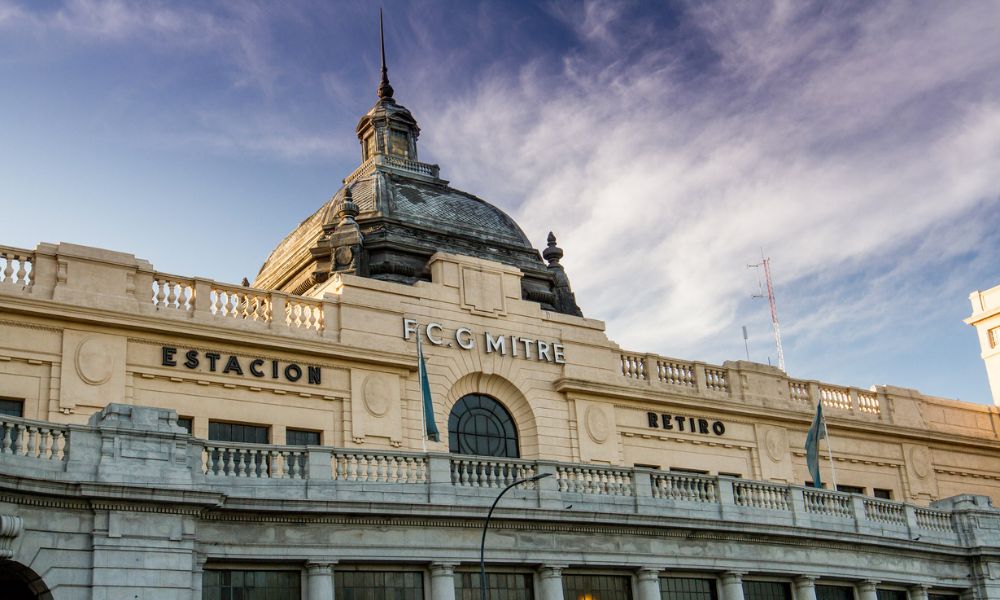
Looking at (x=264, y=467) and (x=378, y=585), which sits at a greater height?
(x=264, y=467)

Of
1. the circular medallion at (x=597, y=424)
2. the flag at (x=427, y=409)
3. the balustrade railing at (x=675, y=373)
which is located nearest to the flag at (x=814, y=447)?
the balustrade railing at (x=675, y=373)

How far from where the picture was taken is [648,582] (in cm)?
3134

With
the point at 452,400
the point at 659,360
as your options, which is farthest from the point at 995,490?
the point at 452,400

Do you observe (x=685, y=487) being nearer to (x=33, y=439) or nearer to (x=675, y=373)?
(x=675, y=373)

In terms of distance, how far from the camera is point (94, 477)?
24.1 m

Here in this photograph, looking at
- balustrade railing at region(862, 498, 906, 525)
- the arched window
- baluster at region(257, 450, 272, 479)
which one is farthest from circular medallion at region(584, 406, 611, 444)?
baluster at region(257, 450, 272, 479)

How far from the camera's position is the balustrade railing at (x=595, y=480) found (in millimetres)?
30938

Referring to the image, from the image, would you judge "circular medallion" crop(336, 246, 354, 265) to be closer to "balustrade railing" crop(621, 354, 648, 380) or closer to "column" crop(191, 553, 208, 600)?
"balustrade railing" crop(621, 354, 648, 380)

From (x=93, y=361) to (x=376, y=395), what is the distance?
7.80 m

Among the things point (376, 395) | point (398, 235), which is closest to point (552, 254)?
point (398, 235)

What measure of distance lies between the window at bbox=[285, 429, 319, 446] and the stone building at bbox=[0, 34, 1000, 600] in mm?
75

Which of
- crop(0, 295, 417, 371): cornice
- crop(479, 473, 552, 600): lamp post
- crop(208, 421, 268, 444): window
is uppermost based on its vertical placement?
crop(0, 295, 417, 371): cornice

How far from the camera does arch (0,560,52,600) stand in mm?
23359

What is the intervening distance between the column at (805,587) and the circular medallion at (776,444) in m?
8.14
